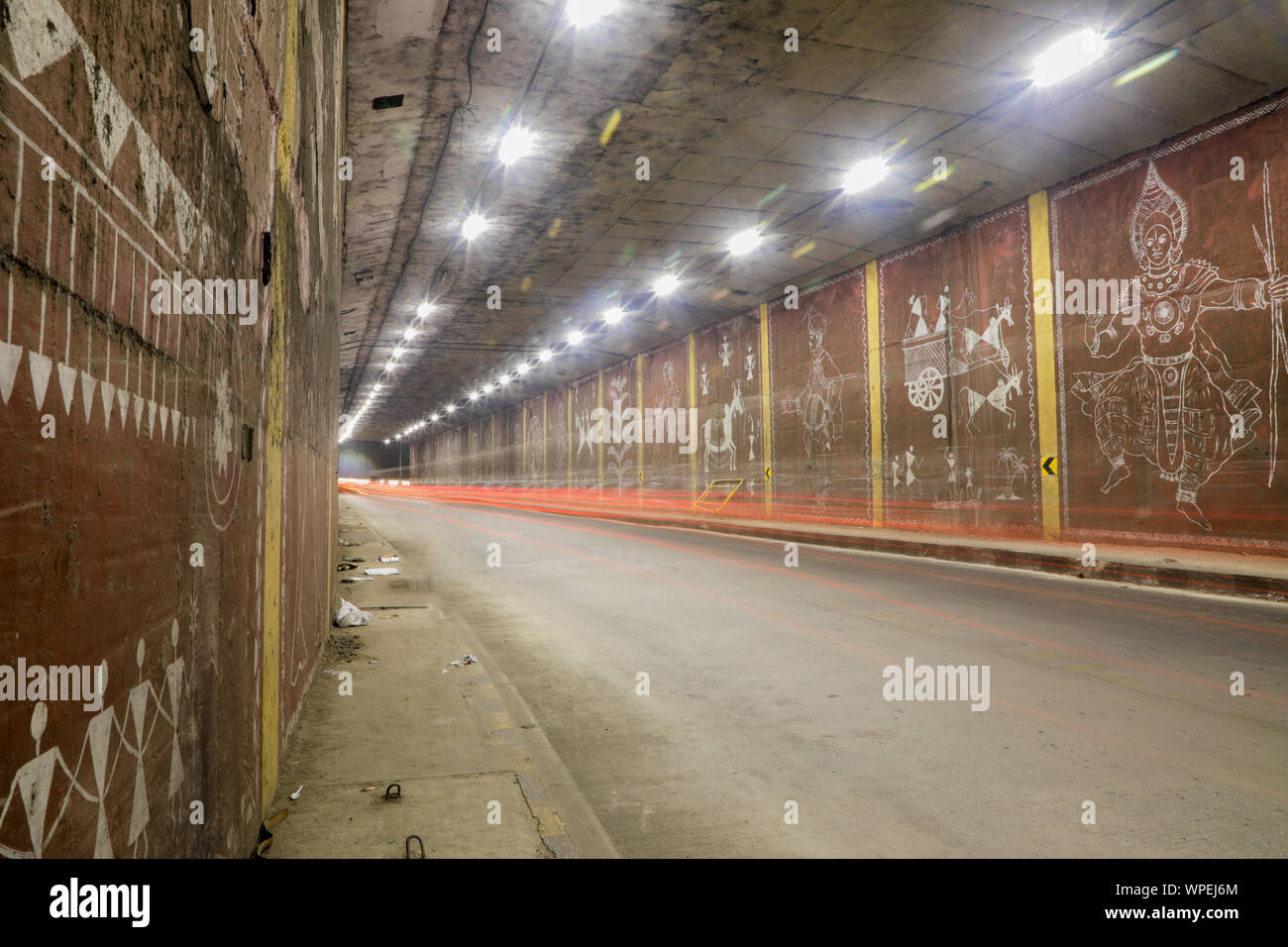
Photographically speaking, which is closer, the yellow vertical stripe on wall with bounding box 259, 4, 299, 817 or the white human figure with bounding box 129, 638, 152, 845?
the white human figure with bounding box 129, 638, 152, 845

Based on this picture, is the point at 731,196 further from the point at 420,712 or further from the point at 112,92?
the point at 112,92

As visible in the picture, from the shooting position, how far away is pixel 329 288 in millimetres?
6656

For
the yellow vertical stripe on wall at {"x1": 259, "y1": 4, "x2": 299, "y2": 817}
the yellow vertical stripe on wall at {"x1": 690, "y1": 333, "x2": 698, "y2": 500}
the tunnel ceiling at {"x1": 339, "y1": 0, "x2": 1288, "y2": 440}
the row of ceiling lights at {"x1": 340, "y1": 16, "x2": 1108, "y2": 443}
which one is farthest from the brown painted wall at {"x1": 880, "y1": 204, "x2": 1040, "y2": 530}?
the yellow vertical stripe on wall at {"x1": 259, "y1": 4, "x2": 299, "y2": 817}

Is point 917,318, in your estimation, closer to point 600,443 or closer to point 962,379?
point 962,379

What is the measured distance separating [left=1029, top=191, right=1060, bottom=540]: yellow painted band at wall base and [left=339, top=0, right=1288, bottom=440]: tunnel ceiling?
614mm

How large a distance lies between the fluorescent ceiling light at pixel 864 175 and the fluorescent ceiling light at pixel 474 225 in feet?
23.8

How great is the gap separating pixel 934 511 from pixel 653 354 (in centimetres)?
1541

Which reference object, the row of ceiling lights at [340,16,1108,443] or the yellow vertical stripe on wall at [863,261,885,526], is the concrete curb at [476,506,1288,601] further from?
the row of ceiling lights at [340,16,1108,443]

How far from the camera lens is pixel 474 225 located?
15641mm

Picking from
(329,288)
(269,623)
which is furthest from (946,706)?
(329,288)

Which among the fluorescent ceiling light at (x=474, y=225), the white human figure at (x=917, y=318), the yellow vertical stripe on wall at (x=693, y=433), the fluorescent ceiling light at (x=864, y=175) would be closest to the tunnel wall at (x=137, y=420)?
the fluorescent ceiling light at (x=864, y=175)

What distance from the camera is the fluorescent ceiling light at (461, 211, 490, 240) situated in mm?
15211

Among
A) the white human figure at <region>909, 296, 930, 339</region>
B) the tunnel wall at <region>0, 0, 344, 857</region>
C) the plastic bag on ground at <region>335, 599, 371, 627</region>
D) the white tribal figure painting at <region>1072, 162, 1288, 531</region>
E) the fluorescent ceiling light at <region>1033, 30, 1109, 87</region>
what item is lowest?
the plastic bag on ground at <region>335, 599, 371, 627</region>
